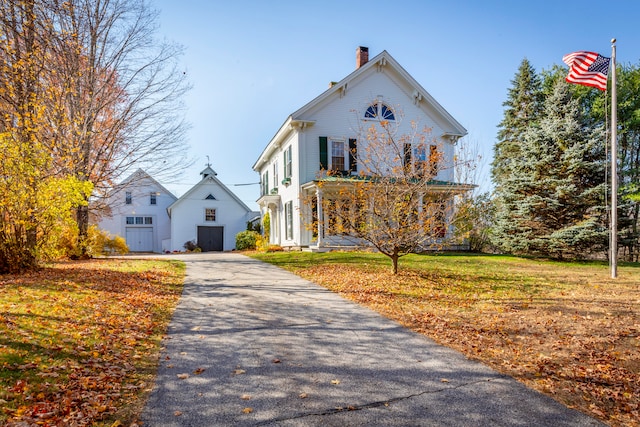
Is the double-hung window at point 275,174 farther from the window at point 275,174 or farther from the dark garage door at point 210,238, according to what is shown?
the dark garage door at point 210,238

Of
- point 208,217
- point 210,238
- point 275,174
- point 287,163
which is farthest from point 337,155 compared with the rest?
point 210,238

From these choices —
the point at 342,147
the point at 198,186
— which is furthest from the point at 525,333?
the point at 198,186

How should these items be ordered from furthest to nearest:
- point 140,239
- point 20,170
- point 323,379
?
point 140,239, point 20,170, point 323,379

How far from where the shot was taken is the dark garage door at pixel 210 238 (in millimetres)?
31203

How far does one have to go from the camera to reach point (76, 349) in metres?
4.67

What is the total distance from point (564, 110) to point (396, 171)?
13286mm

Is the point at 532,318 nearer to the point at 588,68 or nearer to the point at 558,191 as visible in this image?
the point at 588,68

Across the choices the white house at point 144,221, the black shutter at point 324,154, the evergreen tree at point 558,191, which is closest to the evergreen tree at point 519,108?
the evergreen tree at point 558,191

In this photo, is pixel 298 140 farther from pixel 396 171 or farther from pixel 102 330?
pixel 102 330

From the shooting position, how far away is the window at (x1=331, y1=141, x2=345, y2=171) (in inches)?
757

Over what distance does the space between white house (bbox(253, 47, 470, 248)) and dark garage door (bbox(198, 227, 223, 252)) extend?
11624 mm

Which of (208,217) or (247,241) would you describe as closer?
(247,241)

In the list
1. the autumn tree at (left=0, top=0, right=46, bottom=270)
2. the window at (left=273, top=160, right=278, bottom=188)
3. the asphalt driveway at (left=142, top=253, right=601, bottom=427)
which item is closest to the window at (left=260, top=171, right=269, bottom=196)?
the window at (left=273, top=160, right=278, bottom=188)

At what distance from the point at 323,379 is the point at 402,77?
18568mm
